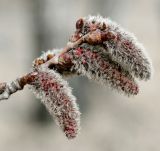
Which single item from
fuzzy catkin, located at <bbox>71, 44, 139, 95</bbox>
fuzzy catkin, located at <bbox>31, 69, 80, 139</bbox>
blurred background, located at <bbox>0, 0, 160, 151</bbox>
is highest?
blurred background, located at <bbox>0, 0, 160, 151</bbox>

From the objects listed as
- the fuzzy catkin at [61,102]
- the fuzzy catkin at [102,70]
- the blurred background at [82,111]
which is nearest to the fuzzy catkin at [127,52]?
the fuzzy catkin at [102,70]

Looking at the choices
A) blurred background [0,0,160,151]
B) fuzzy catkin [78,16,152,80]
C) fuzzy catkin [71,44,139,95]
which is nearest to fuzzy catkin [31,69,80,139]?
fuzzy catkin [71,44,139,95]

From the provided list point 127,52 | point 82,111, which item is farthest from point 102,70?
point 82,111

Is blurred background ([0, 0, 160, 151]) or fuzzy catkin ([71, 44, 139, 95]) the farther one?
blurred background ([0, 0, 160, 151])

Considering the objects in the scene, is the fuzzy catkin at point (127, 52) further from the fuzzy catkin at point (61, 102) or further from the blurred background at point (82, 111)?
the blurred background at point (82, 111)

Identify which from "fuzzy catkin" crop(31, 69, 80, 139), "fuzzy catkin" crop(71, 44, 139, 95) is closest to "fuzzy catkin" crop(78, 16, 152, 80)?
"fuzzy catkin" crop(71, 44, 139, 95)

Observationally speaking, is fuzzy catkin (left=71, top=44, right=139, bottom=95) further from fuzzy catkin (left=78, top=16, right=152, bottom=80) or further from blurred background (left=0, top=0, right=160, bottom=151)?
blurred background (left=0, top=0, right=160, bottom=151)

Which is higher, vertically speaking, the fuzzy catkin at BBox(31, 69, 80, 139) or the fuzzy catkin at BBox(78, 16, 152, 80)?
the fuzzy catkin at BBox(78, 16, 152, 80)
